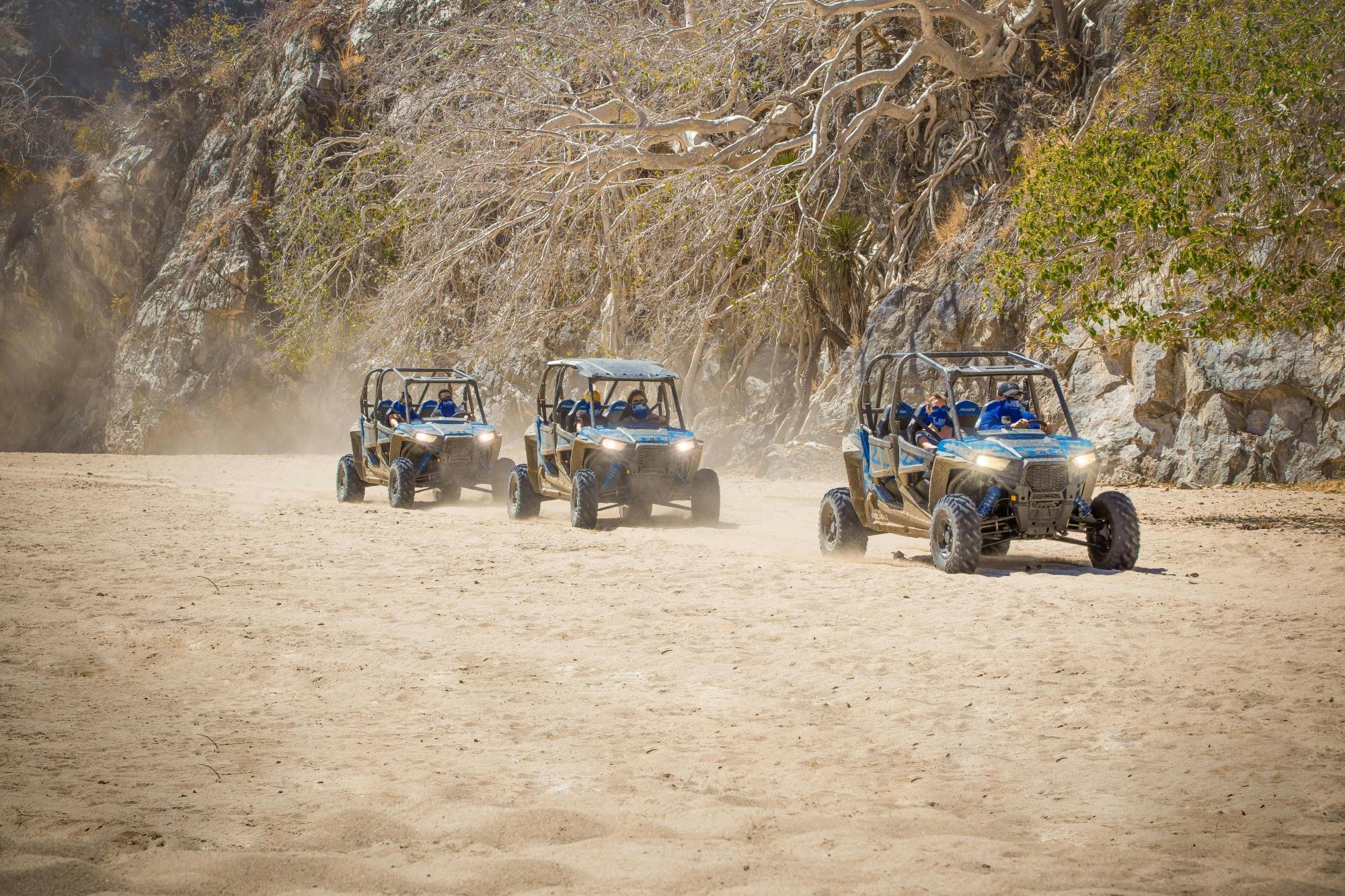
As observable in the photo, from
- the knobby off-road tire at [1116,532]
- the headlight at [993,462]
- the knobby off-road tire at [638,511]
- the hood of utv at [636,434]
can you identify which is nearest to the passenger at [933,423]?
the headlight at [993,462]

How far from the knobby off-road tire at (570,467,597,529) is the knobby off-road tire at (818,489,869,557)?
2644mm

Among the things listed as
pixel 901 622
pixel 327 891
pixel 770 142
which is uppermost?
pixel 770 142

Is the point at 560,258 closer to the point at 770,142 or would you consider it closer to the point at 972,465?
the point at 770,142

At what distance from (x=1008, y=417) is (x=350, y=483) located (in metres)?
9.29

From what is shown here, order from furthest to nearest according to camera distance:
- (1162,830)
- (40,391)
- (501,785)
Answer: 1. (40,391)
2. (501,785)
3. (1162,830)

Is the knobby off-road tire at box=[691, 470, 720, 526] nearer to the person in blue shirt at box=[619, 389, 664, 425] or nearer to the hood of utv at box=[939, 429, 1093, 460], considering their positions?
the person in blue shirt at box=[619, 389, 664, 425]

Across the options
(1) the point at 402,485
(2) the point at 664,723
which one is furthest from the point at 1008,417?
(1) the point at 402,485

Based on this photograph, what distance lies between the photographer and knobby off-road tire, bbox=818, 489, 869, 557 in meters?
9.71

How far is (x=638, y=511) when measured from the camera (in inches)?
483

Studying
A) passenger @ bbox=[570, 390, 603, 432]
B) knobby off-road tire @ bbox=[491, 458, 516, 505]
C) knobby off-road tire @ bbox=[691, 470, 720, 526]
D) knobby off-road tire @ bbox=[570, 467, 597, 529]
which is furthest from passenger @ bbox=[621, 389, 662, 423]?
knobby off-road tire @ bbox=[491, 458, 516, 505]

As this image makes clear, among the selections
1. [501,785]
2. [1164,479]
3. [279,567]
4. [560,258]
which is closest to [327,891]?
[501,785]

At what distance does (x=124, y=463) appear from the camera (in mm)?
24906

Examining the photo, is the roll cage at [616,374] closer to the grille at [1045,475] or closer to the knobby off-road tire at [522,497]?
the knobby off-road tire at [522,497]

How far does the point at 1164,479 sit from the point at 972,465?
8.34 m
